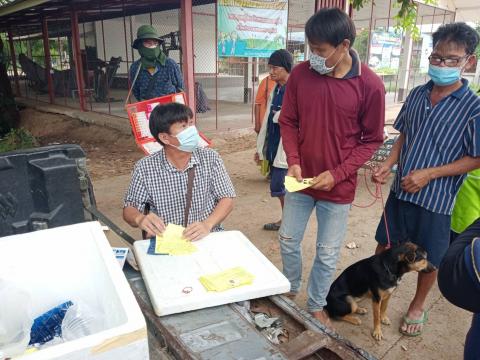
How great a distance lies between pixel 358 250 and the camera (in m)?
3.59

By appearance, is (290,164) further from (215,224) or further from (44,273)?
(44,273)

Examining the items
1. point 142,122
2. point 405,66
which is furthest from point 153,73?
point 405,66

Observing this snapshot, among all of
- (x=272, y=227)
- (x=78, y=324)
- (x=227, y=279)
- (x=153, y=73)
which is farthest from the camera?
(x=153, y=73)

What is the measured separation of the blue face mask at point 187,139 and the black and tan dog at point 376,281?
1277 mm

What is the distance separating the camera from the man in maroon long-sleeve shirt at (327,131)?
1.99m

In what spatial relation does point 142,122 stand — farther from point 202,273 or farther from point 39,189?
point 202,273

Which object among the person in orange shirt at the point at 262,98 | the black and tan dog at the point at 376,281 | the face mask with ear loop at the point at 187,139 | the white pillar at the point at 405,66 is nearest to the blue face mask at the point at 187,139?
the face mask with ear loop at the point at 187,139

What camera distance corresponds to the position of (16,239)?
1.12m

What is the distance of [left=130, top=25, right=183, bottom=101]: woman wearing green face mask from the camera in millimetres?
4406

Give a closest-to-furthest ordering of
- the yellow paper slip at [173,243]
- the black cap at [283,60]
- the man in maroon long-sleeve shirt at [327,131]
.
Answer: the yellow paper slip at [173,243] < the man in maroon long-sleeve shirt at [327,131] < the black cap at [283,60]

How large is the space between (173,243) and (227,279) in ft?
1.18

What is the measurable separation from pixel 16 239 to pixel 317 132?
5.01ft

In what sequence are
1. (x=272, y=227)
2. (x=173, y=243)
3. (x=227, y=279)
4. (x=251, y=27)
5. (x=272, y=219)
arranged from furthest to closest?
(x=251, y=27) → (x=272, y=219) → (x=272, y=227) → (x=173, y=243) → (x=227, y=279)

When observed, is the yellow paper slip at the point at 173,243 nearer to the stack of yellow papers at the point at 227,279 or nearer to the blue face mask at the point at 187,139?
the stack of yellow papers at the point at 227,279
